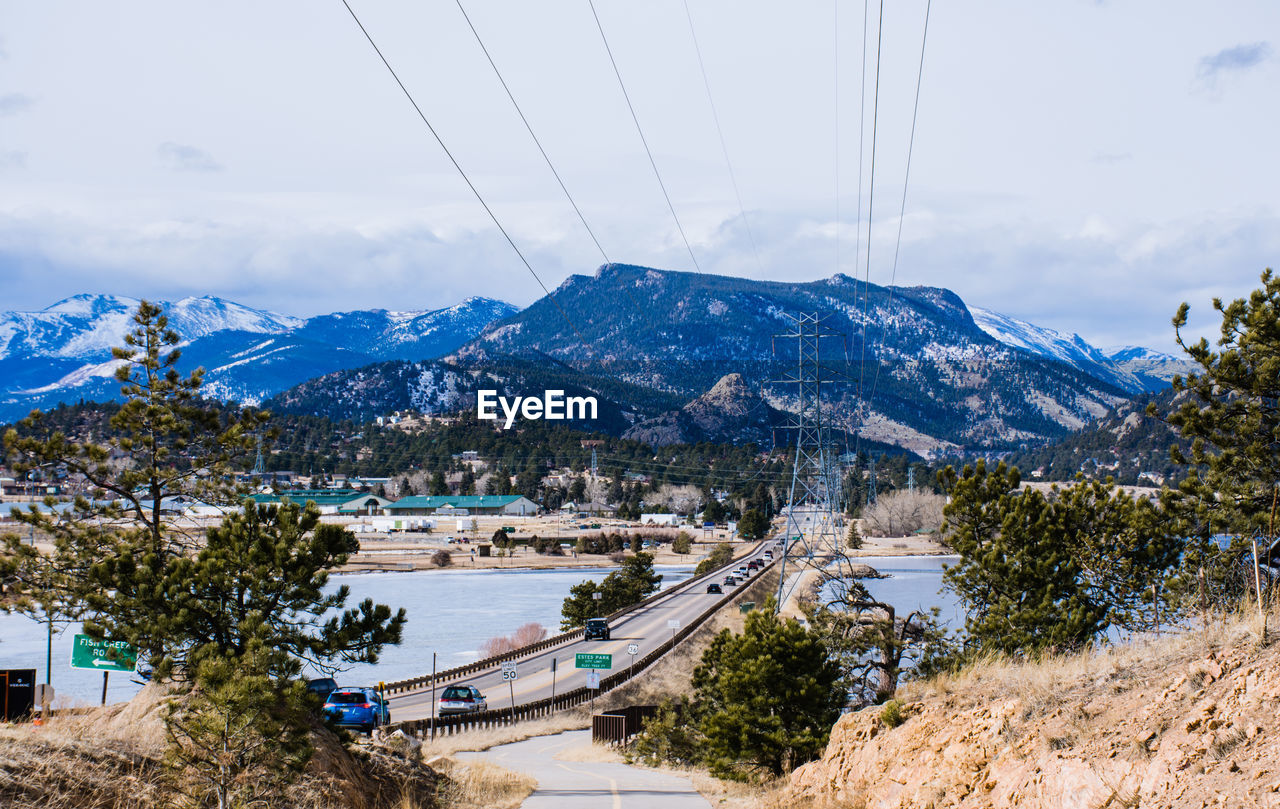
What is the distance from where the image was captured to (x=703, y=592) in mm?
95688

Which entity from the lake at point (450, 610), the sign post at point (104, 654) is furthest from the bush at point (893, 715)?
the lake at point (450, 610)

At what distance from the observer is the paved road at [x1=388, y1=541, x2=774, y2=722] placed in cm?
4962

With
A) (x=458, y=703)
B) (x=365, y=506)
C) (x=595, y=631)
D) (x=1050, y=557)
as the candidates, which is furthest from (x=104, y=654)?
(x=365, y=506)

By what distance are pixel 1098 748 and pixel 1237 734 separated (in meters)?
1.60

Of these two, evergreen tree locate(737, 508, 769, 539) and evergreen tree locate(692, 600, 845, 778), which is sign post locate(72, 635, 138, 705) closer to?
evergreen tree locate(692, 600, 845, 778)

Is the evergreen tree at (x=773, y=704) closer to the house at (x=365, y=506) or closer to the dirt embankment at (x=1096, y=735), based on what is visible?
the dirt embankment at (x=1096, y=735)

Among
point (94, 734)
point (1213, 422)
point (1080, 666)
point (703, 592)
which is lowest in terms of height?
point (703, 592)

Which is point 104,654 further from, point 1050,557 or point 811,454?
point 811,454

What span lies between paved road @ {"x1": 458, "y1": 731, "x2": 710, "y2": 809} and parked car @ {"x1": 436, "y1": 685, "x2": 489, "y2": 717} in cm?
403

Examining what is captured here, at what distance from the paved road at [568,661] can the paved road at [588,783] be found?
26.7 ft

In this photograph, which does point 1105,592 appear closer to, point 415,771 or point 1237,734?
point 415,771

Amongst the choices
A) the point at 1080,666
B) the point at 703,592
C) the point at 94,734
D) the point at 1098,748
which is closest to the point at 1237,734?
the point at 1098,748

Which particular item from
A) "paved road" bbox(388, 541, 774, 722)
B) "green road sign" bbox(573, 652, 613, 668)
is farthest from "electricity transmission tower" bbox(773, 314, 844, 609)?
"green road sign" bbox(573, 652, 613, 668)

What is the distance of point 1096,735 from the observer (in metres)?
10.9
